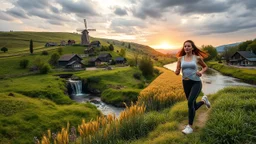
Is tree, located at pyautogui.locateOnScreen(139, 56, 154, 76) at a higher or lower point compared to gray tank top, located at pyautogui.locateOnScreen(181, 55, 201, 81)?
lower

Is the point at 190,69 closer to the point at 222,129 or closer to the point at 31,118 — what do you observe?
the point at 222,129

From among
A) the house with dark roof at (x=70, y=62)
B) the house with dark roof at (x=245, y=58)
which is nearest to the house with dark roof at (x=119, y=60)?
the house with dark roof at (x=70, y=62)

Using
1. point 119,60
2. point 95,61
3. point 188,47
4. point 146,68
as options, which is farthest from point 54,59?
point 188,47

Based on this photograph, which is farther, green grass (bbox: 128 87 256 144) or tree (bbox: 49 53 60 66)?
tree (bbox: 49 53 60 66)

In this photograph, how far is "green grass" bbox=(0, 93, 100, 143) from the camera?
20.5 metres

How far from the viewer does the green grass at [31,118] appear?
806 inches

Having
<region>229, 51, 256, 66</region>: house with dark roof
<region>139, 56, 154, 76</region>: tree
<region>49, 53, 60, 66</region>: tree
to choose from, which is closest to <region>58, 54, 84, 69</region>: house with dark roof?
<region>49, 53, 60, 66</region>: tree

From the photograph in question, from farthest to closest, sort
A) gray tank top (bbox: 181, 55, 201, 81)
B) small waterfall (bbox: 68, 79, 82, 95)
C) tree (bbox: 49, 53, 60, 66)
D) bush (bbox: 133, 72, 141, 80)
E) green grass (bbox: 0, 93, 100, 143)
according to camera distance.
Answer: tree (bbox: 49, 53, 60, 66) < bush (bbox: 133, 72, 141, 80) < small waterfall (bbox: 68, 79, 82, 95) < green grass (bbox: 0, 93, 100, 143) < gray tank top (bbox: 181, 55, 201, 81)

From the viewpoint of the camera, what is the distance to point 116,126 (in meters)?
8.67

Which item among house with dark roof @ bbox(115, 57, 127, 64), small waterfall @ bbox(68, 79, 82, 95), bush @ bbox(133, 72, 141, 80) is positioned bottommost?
small waterfall @ bbox(68, 79, 82, 95)

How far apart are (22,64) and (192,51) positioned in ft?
237

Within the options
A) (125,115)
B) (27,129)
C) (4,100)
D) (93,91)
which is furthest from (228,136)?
(93,91)

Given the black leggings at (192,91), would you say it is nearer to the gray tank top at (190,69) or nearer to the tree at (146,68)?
the gray tank top at (190,69)

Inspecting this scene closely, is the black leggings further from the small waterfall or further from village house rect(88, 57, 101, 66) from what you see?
village house rect(88, 57, 101, 66)
